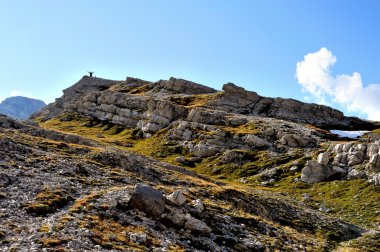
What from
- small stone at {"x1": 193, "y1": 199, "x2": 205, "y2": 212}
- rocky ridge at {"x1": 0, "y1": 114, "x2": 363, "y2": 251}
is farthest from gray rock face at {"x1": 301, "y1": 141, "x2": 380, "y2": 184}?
small stone at {"x1": 193, "y1": 199, "x2": 205, "y2": 212}

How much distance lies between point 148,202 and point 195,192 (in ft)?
51.5

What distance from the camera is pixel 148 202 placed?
124ft

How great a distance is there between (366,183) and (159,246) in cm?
6027

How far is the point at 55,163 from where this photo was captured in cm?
4934

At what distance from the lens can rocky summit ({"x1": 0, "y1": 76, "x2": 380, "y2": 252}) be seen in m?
32.0

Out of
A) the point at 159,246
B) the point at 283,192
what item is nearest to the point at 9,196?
the point at 159,246

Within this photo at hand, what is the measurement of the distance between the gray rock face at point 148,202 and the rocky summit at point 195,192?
95 millimetres

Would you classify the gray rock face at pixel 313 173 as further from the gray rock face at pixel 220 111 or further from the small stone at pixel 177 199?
the small stone at pixel 177 199

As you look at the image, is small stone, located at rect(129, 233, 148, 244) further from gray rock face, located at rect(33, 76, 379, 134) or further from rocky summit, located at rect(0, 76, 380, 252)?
gray rock face, located at rect(33, 76, 379, 134)

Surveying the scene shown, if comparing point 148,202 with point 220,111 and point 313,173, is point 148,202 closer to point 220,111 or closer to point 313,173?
point 313,173

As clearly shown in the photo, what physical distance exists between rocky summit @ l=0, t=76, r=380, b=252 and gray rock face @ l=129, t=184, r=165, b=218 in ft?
0.31

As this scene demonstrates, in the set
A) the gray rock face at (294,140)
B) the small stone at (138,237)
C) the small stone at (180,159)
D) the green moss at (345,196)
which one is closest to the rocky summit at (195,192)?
the small stone at (138,237)

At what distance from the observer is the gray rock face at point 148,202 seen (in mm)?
37469

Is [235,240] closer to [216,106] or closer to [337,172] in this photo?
[337,172]
